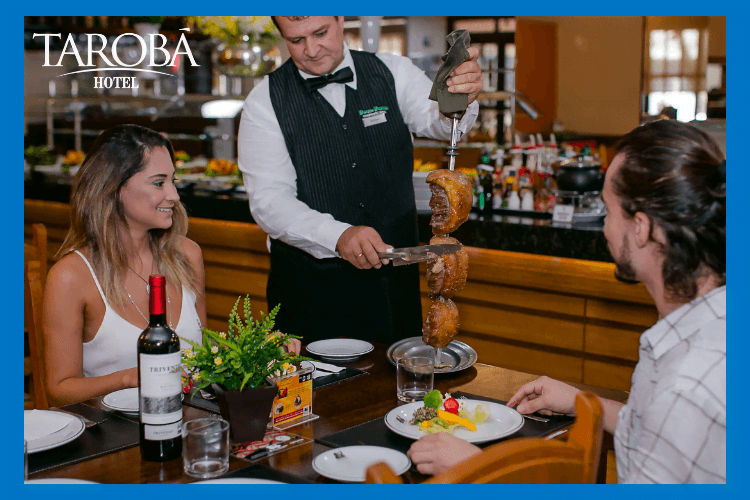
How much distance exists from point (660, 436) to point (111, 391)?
1.30 m

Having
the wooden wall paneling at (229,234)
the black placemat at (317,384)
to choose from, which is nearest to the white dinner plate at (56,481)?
the black placemat at (317,384)

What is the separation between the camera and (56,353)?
6.47ft

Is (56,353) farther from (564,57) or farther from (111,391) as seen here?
(564,57)

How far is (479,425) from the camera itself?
157cm

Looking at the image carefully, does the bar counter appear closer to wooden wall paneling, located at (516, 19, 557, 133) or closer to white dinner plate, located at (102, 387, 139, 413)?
white dinner plate, located at (102, 387, 139, 413)

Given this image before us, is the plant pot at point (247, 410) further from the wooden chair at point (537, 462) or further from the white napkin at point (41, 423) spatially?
the wooden chair at point (537, 462)

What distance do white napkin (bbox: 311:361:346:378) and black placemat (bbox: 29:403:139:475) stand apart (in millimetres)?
493

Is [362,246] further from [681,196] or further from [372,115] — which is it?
[681,196]

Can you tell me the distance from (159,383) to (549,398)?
2.64 ft

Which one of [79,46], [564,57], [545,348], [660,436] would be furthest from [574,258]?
[564,57]

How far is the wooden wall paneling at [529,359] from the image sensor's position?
11.1 ft

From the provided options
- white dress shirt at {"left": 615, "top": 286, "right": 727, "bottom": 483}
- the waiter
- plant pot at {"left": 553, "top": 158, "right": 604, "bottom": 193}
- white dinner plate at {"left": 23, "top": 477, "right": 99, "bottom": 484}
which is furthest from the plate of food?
plant pot at {"left": 553, "top": 158, "right": 604, "bottom": 193}

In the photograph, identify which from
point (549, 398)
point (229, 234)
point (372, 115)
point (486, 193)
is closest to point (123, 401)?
point (549, 398)

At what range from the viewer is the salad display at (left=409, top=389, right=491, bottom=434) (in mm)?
1539
